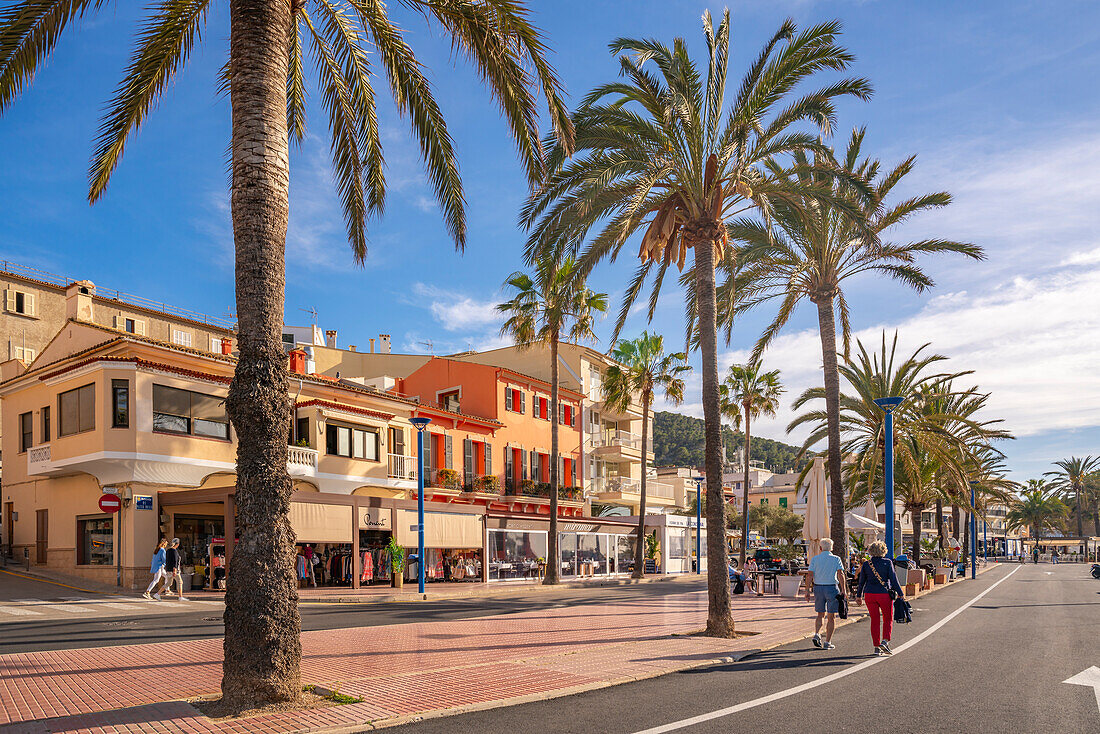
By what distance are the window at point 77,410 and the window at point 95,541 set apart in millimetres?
3115

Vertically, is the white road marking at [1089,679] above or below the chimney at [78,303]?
below

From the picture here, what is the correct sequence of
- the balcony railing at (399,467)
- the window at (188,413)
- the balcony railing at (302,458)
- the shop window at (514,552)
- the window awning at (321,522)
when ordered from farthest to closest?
the shop window at (514,552)
the balcony railing at (399,467)
the balcony railing at (302,458)
the window awning at (321,522)
the window at (188,413)

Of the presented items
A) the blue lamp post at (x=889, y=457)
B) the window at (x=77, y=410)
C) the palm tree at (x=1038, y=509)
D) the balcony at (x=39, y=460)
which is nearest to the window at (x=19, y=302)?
the balcony at (x=39, y=460)

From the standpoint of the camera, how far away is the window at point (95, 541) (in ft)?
85.5

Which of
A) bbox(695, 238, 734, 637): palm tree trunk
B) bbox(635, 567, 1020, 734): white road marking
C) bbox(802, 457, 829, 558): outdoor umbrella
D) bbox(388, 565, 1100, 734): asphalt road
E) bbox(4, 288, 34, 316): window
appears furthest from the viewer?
bbox(4, 288, 34, 316): window

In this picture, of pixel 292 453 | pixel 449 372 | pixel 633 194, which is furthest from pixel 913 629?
pixel 449 372

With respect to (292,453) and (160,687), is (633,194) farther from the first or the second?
(292,453)

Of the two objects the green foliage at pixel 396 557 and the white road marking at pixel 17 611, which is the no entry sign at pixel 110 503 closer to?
the white road marking at pixel 17 611

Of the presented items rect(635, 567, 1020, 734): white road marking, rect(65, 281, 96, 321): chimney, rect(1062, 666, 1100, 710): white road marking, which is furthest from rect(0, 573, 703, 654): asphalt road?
rect(1062, 666, 1100, 710): white road marking

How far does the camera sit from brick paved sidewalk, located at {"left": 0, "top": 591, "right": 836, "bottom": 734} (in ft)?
24.2

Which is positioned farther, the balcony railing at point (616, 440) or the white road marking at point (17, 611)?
the balcony railing at point (616, 440)

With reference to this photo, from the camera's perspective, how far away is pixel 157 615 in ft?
58.5

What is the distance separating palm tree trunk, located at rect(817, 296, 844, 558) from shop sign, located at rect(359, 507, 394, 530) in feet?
54.5

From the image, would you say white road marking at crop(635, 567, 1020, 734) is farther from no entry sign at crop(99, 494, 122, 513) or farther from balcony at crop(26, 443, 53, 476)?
balcony at crop(26, 443, 53, 476)
